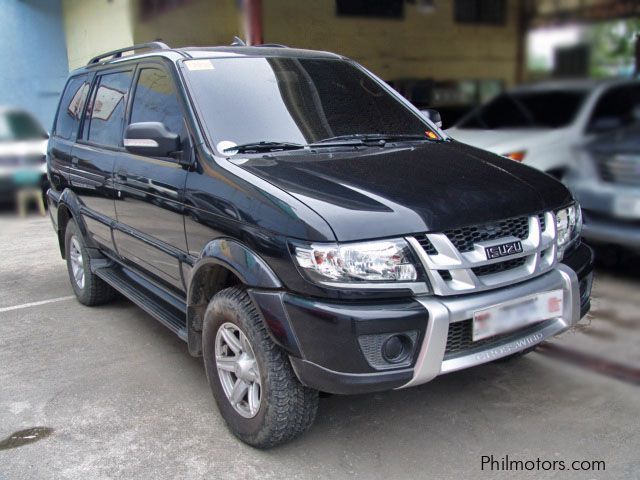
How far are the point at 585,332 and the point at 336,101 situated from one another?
7.41 ft

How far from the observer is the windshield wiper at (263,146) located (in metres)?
3.10

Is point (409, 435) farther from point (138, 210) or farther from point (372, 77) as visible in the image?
point (372, 77)

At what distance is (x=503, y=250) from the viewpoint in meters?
2.63

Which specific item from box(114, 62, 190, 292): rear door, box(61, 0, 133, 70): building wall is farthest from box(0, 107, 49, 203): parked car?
box(114, 62, 190, 292): rear door

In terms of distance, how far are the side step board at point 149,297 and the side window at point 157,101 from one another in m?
1.04

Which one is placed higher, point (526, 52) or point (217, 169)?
point (526, 52)

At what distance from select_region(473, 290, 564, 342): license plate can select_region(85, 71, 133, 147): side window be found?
2643 millimetres

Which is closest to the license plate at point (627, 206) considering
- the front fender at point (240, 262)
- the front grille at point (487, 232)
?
the front grille at point (487, 232)

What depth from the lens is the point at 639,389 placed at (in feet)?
10.9

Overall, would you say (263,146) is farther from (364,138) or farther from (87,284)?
(87,284)

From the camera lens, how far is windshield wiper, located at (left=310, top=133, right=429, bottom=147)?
10.9 feet

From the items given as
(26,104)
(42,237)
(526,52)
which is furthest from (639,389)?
(26,104)

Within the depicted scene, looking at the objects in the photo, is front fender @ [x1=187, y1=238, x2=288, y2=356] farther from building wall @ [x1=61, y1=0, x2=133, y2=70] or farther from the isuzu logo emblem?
building wall @ [x1=61, y1=0, x2=133, y2=70]
